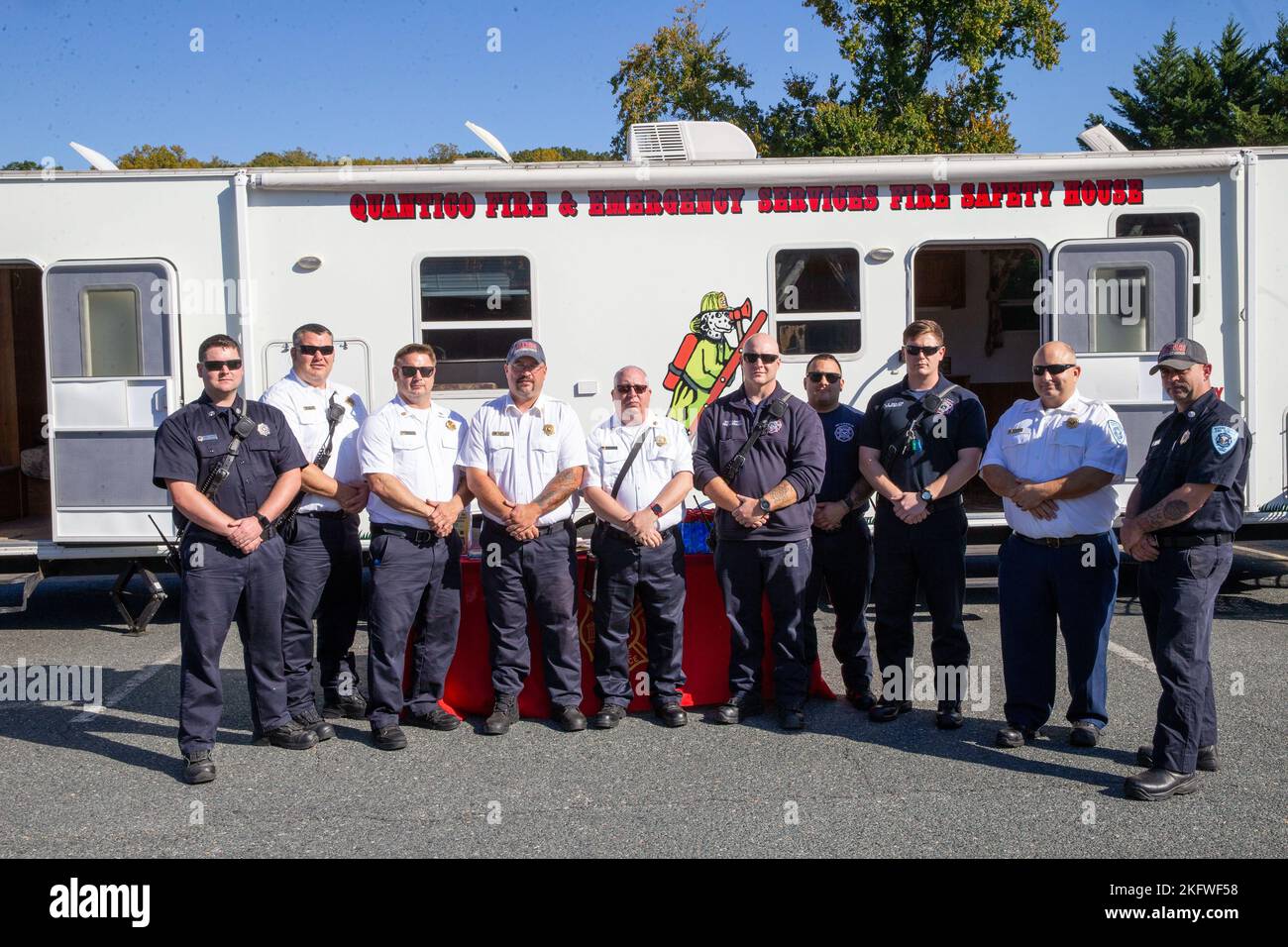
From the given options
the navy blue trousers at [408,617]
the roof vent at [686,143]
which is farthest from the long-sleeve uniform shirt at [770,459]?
the roof vent at [686,143]

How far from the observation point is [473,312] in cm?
759

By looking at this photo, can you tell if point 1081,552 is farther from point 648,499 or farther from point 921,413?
point 648,499

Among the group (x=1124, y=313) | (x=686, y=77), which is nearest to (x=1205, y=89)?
(x=686, y=77)

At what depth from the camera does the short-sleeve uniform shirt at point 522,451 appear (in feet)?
18.0

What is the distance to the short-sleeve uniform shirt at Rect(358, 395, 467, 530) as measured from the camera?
5.37m

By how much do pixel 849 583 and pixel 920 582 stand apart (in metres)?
0.37

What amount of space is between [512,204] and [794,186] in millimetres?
1923

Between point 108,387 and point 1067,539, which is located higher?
point 108,387

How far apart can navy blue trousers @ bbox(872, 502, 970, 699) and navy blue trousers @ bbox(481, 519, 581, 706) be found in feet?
5.13

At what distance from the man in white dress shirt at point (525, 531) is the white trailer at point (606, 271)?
2.06 metres

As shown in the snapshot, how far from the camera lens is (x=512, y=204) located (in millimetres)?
7566

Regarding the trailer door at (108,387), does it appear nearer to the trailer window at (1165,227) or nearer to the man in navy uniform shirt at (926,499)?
the man in navy uniform shirt at (926,499)

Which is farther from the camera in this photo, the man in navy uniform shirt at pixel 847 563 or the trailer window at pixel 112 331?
the trailer window at pixel 112 331

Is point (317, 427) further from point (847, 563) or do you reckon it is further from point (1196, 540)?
point (1196, 540)
